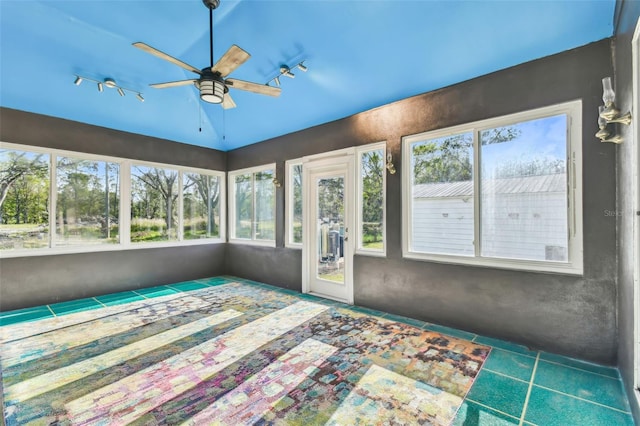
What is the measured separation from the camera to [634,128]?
1850 mm

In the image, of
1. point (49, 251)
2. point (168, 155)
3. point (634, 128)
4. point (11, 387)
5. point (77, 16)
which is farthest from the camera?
point (168, 155)

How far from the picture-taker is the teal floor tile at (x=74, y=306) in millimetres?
4004

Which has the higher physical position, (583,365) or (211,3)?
(211,3)

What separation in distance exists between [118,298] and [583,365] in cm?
597

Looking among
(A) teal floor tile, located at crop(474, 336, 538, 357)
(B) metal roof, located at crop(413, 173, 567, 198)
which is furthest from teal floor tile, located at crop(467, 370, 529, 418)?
(B) metal roof, located at crop(413, 173, 567, 198)

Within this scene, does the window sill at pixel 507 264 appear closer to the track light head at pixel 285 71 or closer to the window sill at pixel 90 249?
the track light head at pixel 285 71

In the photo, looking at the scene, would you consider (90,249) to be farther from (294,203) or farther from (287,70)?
(287,70)

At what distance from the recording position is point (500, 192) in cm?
315

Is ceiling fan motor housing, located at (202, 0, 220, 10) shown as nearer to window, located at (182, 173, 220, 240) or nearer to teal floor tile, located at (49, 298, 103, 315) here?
window, located at (182, 173, 220, 240)

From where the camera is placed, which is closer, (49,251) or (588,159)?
(588,159)

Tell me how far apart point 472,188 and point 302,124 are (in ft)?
9.41

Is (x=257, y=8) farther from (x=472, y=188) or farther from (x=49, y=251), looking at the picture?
(x=49, y=251)

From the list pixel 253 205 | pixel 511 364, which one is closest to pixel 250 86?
pixel 253 205

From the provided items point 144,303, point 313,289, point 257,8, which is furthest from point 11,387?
point 257,8
